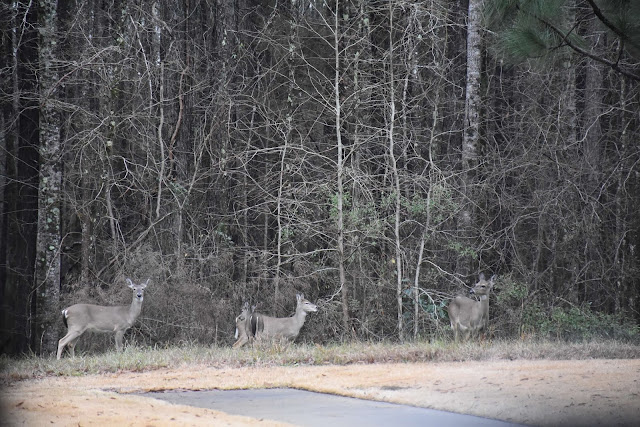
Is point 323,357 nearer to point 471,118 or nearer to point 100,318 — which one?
point 100,318

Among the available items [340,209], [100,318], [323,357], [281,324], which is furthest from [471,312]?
[100,318]

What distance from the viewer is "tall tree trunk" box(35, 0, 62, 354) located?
15117mm

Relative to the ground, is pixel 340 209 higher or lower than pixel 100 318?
higher

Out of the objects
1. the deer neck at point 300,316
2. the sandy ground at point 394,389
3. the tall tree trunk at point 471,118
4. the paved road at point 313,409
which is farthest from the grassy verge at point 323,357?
the tall tree trunk at point 471,118

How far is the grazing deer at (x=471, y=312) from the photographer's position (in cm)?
1429

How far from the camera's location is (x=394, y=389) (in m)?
7.36

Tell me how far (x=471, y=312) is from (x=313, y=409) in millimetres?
8364

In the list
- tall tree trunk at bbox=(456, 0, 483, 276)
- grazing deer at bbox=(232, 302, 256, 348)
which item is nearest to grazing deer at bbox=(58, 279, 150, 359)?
grazing deer at bbox=(232, 302, 256, 348)

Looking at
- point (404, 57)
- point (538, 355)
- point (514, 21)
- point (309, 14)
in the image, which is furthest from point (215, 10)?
point (538, 355)

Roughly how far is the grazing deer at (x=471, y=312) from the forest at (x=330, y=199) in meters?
0.51

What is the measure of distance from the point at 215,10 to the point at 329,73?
328 centimetres

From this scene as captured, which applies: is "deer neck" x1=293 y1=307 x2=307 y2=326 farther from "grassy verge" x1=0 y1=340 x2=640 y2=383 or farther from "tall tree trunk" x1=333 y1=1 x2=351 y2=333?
"grassy verge" x1=0 y1=340 x2=640 y2=383

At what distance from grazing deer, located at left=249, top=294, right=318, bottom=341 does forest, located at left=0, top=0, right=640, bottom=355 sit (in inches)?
28.2

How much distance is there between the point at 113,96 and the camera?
57.4ft
